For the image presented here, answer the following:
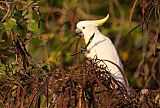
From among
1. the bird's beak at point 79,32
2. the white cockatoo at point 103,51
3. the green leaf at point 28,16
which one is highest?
the bird's beak at point 79,32

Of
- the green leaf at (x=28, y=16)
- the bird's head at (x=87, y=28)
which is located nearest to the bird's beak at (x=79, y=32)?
the bird's head at (x=87, y=28)

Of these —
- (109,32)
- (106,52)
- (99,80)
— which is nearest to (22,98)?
(99,80)

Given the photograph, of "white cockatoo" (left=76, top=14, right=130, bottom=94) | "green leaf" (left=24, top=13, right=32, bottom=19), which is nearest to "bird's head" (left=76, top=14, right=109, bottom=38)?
"white cockatoo" (left=76, top=14, right=130, bottom=94)

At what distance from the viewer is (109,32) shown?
534cm

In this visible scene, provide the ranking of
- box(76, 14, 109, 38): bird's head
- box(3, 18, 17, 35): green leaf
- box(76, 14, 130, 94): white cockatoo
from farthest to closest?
box(76, 14, 109, 38): bird's head → box(76, 14, 130, 94): white cockatoo → box(3, 18, 17, 35): green leaf

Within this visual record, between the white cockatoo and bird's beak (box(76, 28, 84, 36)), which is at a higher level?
bird's beak (box(76, 28, 84, 36))

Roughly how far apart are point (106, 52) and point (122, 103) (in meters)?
0.77

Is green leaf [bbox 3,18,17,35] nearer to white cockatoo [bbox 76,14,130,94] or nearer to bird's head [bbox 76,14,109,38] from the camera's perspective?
white cockatoo [bbox 76,14,130,94]

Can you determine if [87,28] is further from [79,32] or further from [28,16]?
[28,16]

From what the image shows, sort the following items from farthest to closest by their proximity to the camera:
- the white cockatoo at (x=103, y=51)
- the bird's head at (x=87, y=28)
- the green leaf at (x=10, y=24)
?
A: the bird's head at (x=87, y=28) < the white cockatoo at (x=103, y=51) < the green leaf at (x=10, y=24)

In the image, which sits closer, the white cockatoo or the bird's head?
the white cockatoo

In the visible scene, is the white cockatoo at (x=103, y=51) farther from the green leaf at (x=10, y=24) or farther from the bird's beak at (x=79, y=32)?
the green leaf at (x=10, y=24)

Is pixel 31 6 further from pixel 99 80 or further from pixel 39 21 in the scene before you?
pixel 99 80

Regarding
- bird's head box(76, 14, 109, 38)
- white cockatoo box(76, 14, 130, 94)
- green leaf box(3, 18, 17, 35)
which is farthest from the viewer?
bird's head box(76, 14, 109, 38)
